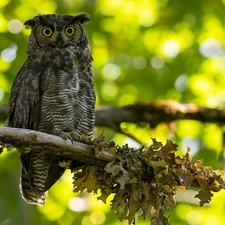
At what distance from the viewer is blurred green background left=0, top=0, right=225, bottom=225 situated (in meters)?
6.75

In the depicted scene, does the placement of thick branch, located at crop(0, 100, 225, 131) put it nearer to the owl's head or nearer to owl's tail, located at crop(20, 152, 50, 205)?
the owl's head

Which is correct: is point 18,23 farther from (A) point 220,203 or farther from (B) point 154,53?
(A) point 220,203

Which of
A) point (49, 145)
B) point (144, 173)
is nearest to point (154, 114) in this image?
point (144, 173)

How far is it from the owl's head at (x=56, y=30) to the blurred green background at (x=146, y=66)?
1.20 m

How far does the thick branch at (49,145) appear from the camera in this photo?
3.69 metres

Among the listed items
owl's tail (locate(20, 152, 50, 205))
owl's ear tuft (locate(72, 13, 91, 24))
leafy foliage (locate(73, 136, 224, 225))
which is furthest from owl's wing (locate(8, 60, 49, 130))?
leafy foliage (locate(73, 136, 224, 225))

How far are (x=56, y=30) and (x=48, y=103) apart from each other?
0.73 metres

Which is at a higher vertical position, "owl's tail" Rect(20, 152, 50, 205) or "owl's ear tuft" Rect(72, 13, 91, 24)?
"owl's ear tuft" Rect(72, 13, 91, 24)

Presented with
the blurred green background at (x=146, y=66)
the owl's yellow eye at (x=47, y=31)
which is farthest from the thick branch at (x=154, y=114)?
the owl's yellow eye at (x=47, y=31)

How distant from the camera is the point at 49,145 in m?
3.85

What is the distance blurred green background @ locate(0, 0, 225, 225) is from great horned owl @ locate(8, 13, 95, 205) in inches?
44.8

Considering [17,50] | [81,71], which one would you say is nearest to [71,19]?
[81,71]

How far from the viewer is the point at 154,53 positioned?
26.2 feet

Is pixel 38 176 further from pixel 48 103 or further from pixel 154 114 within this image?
pixel 154 114
